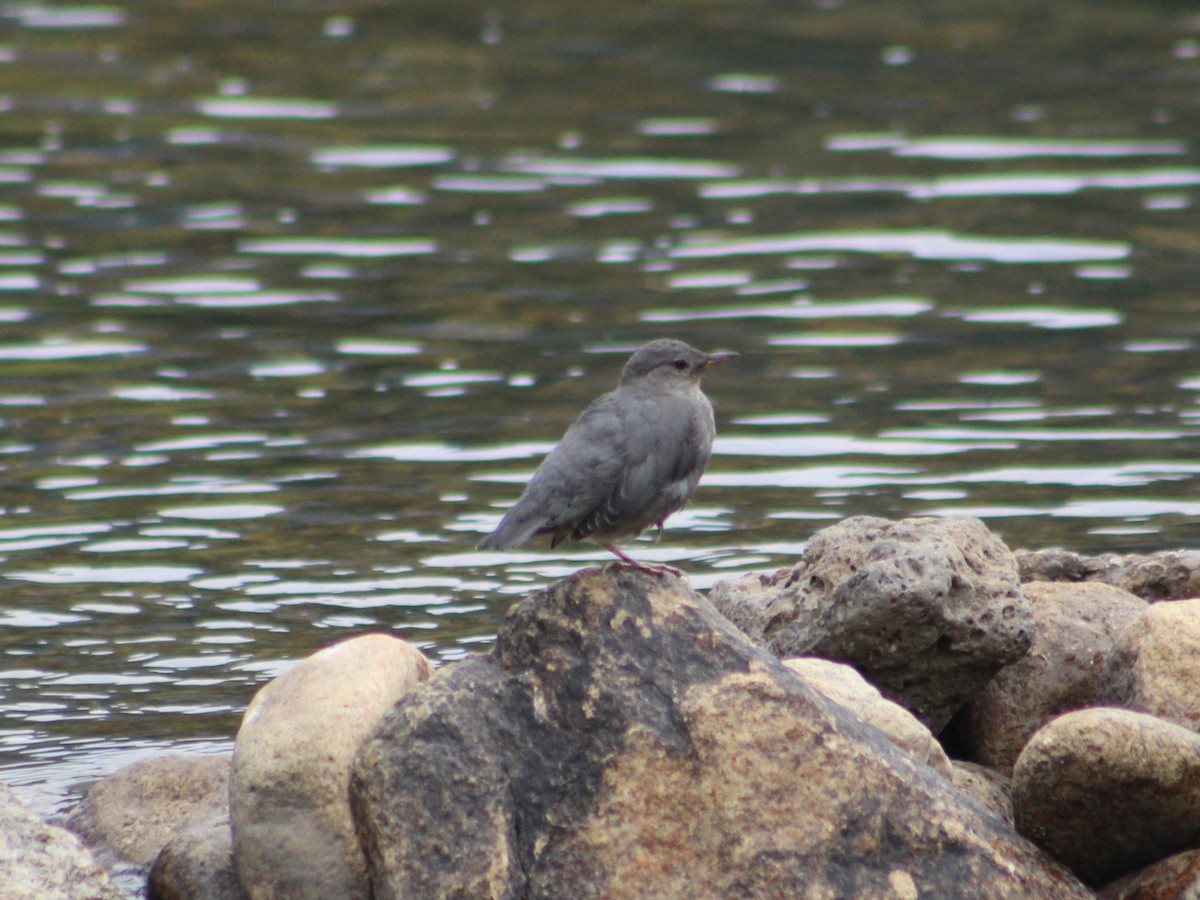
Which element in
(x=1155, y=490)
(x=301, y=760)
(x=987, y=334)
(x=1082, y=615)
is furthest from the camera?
(x=987, y=334)

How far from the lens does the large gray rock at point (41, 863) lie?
18.8ft

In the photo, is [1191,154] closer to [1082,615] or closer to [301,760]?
[1082,615]

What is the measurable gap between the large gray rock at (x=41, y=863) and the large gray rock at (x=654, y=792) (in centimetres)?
81

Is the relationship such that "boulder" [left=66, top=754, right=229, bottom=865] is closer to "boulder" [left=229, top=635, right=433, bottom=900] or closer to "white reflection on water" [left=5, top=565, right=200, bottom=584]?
"boulder" [left=229, top=635, right=433, bottom=900]

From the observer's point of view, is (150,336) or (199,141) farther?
(199,141)

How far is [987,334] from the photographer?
13648 millimetres

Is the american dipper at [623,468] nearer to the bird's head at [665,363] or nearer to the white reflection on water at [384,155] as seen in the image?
the bird's head at [665,363]

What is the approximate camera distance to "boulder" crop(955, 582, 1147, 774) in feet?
23.3

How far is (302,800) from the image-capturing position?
19.7ft

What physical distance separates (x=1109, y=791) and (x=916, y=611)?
1.05 metres

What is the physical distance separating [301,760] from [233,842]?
1.22 feet

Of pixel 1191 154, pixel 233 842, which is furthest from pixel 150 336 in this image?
pixel 1191 154

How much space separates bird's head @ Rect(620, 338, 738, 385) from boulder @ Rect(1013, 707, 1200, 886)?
163cm

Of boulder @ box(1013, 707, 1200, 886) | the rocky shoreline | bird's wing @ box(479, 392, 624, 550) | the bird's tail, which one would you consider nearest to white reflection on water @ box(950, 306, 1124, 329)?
the rocky shoreline
